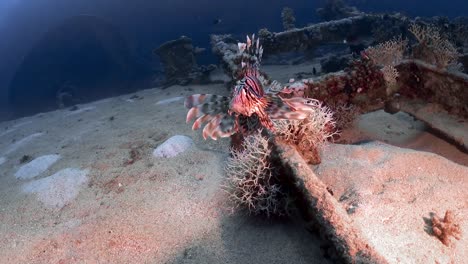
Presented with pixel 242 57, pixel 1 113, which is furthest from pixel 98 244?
pixel 1 113

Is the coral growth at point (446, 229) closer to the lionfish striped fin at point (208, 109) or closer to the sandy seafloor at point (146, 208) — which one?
the sandy seafloor at point (146, 208)

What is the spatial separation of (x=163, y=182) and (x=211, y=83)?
7.89 meters

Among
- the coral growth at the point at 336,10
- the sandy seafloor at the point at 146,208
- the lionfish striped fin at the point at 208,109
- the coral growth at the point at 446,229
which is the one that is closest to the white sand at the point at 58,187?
the sandy seafloor at the point at 146,208

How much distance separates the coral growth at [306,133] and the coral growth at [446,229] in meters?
1.41

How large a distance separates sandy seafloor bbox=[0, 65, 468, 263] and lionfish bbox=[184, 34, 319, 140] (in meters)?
1.06

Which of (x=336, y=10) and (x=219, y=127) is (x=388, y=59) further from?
(x=336, y=10)

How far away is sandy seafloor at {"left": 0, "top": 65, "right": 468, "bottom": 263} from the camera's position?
329cm

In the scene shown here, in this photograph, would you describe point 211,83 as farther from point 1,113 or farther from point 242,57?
point 1,113

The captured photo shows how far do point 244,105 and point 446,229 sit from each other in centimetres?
213

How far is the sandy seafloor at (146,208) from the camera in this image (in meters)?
3.29

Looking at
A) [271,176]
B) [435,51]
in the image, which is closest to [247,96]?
[271,176]

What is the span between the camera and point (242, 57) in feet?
11.8

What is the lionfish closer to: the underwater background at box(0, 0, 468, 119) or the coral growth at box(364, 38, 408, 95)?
the coral growth at box(364, 38, 408, 95)

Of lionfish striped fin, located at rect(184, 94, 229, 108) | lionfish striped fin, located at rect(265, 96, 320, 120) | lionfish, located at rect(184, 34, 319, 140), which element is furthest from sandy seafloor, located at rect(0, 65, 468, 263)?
lionfish striped fin, located at rect(184, 94, 229, 108)
